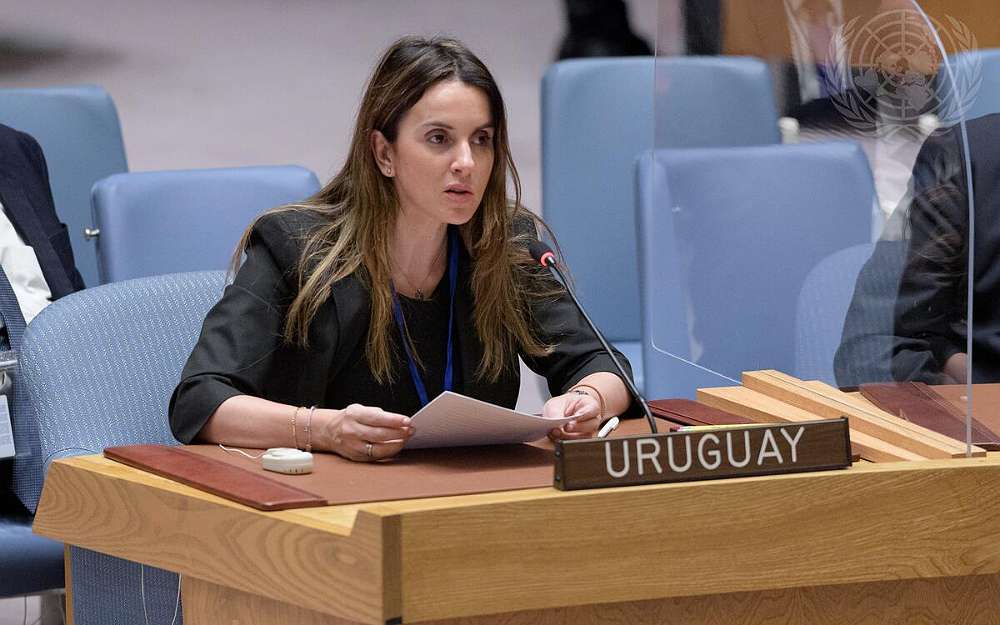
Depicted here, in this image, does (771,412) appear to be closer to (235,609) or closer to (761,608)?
(761,608)

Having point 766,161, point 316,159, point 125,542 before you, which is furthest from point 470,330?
point 316,159

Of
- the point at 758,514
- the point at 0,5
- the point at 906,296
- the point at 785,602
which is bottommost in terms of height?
the point at 785,602

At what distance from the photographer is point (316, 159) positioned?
14.1 feet

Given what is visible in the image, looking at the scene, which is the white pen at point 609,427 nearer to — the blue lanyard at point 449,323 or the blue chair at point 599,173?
the blue lanyard at point 449,323

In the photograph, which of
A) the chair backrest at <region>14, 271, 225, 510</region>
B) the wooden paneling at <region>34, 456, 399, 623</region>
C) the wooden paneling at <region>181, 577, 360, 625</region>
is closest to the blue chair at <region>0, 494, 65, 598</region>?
the chair backrest at <region>14, 271, 225, 510</region>

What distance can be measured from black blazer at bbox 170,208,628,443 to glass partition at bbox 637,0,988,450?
0.75 feet

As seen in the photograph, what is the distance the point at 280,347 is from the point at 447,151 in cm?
36

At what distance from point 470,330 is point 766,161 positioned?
0.49 m

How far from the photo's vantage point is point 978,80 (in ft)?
6.04

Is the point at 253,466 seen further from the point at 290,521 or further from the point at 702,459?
the point at 702,459

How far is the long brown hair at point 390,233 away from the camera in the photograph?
2.12m

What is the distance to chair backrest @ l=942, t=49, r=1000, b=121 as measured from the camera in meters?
1.70

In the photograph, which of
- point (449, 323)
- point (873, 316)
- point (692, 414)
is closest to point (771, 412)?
point (692, 414)

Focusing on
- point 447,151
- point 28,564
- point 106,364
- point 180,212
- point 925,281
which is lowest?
point 28,564
